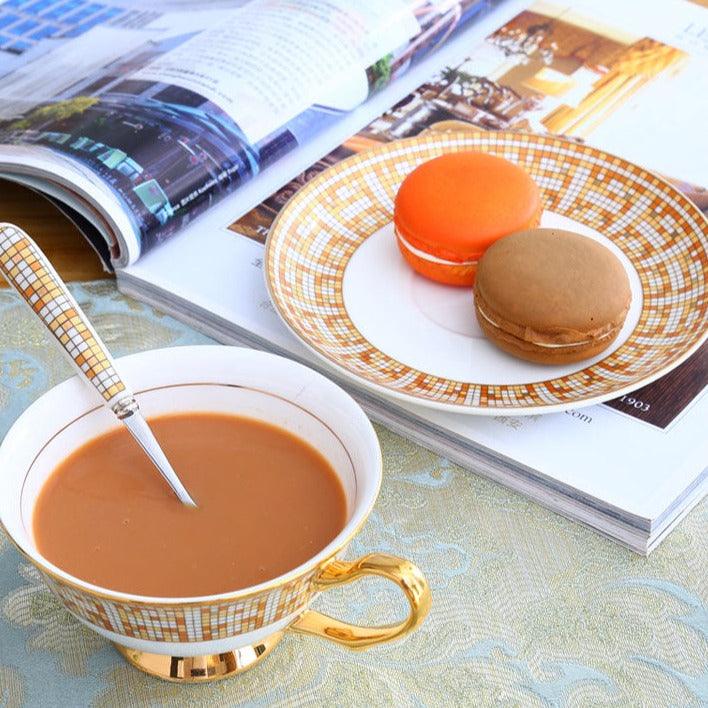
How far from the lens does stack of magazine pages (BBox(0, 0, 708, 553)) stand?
2.27ft

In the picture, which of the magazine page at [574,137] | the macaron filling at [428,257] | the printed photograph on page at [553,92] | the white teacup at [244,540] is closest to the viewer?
the white teacup at [244,540]

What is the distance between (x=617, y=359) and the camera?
74 centimetres

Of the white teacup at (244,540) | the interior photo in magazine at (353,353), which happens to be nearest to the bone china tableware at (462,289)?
the interior photo in magazine at (353,353)

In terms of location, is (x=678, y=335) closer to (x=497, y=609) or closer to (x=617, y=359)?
(x=617, y=359)

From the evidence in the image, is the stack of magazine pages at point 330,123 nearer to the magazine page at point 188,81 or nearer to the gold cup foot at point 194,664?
the magazine page at point 188,81

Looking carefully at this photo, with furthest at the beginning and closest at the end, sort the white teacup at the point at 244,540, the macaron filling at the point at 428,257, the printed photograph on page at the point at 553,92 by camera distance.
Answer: the printed photograph on page at the point at 553,92 → the macaron filling at the point at 428,257 → the white teacup at the point at 244,540

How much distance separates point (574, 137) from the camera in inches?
38.9

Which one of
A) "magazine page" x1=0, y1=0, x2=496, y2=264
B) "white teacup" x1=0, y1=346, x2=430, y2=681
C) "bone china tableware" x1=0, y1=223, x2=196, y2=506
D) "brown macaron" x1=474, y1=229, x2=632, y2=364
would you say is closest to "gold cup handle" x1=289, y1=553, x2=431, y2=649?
"white teacup" x1=0, y1=346, x2=430, y2=681

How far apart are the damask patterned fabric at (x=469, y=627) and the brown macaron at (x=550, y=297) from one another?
0.34 feet

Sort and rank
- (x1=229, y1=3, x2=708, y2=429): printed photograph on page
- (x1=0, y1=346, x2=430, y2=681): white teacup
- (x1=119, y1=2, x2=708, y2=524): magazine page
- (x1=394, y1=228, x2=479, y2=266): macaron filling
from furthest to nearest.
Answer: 1. (x1=229, y1=3, x2=708, y2=429): printed photograph on page
2. (x1=394, y1=228, x2=479, y2=266): macaron filling
3. (x1=119, y1=2, x2=708, y2=524): magazine page
4. (x1=0, y1=346, x2=430, y2=681): white teacup

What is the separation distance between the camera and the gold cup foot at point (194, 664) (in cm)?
55

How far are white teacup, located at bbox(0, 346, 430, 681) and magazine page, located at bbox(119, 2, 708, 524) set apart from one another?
0.16 metres

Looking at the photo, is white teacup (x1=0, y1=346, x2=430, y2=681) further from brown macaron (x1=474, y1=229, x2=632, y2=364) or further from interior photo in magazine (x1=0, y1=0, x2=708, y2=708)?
brown macaron (x1=474, y1=229, x2=632, y2=364)

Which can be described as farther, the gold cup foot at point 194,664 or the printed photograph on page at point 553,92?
the printed photograph on page at point 553,92
